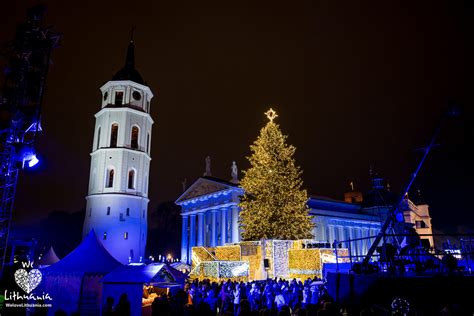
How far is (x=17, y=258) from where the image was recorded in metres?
26.7

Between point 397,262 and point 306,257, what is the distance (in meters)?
12.2

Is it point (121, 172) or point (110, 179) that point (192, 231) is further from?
point (121, 172)

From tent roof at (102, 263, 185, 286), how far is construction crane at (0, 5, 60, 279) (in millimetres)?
8542

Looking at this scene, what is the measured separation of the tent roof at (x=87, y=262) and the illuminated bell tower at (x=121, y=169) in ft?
91.8

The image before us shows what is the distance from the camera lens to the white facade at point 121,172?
141 ft

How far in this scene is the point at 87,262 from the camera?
15008 millimetres

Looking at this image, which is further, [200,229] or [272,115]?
[200,229]

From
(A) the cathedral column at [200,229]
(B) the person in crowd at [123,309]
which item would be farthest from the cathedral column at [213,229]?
(B) the person in crowd at [123,309]

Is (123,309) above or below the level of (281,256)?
below

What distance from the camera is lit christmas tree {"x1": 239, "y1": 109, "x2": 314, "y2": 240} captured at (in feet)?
94.8

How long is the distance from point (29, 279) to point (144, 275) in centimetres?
488

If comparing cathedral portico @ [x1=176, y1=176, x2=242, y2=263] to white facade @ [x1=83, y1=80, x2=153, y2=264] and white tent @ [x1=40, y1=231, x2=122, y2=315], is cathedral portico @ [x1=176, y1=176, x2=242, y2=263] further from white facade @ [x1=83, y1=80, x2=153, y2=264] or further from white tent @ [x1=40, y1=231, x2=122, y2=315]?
white tent @ [x1=40, y1=231, x2=122, y2=315]

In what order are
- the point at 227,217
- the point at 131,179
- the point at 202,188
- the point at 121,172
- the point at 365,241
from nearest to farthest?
the point at 121,172 → the point at 131,179 → the point at 227,217 → the point at 202,188 → the point at 365,241

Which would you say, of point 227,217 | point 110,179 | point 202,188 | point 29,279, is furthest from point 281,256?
point 202,188
